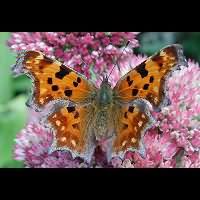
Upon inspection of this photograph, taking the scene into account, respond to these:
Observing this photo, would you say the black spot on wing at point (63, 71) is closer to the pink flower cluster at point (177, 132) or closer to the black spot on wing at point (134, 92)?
the black spot on wing at point (134, 92)

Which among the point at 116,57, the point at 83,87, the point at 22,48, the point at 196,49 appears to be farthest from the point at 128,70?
the point at 196,49

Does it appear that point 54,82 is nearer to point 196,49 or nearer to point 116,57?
point 116,57

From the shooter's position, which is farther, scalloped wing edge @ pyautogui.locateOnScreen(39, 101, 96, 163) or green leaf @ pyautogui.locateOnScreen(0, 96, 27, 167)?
green leaf @ pyautogui.locateOnScreen(0, 96, 27, 167)

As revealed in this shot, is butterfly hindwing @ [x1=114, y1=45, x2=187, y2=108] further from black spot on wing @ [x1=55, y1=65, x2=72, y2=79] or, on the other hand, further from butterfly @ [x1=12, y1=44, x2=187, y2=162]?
black spot on wing @ [x1=55, y1=65, x2=72, y2=79]

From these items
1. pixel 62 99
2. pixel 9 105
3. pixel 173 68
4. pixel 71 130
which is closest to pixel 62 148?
pixel 71 130

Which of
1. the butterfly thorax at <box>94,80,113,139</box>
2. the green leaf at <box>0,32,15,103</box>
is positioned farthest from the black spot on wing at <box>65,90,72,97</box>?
the green leaf at <box>0,32,15,103</box>

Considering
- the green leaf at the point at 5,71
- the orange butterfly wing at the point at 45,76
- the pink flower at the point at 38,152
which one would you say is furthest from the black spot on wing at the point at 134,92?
the green leaf at the point at 5,71

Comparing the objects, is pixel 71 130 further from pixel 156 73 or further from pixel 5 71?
pixel 5 71

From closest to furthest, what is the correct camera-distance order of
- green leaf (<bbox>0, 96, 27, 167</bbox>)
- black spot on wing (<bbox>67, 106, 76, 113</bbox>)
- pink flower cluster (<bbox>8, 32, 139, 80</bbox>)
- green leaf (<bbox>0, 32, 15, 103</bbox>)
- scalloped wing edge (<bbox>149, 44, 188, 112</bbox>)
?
1. scalloped wing edge (<bbox>149, 44, 188, 112</bbox>)
2. black spot on wing (<bbox>67, 106, 76, 113</bbox>)
3. pink flower cluster (<bbox>8, 32, 139, 80</bbox>)
4. green leaf (<bbox>0, 96, 27, 167</bbox>)
5. green leaf (<bbox>0, 32, 15, 103</bbox>)

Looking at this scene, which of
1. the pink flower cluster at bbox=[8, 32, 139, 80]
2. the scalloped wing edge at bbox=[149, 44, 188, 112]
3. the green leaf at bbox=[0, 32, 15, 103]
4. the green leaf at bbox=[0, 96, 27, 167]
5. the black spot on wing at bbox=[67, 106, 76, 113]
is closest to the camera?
the scalloped wing edge at bbox=[149, 44, 188, 112]
